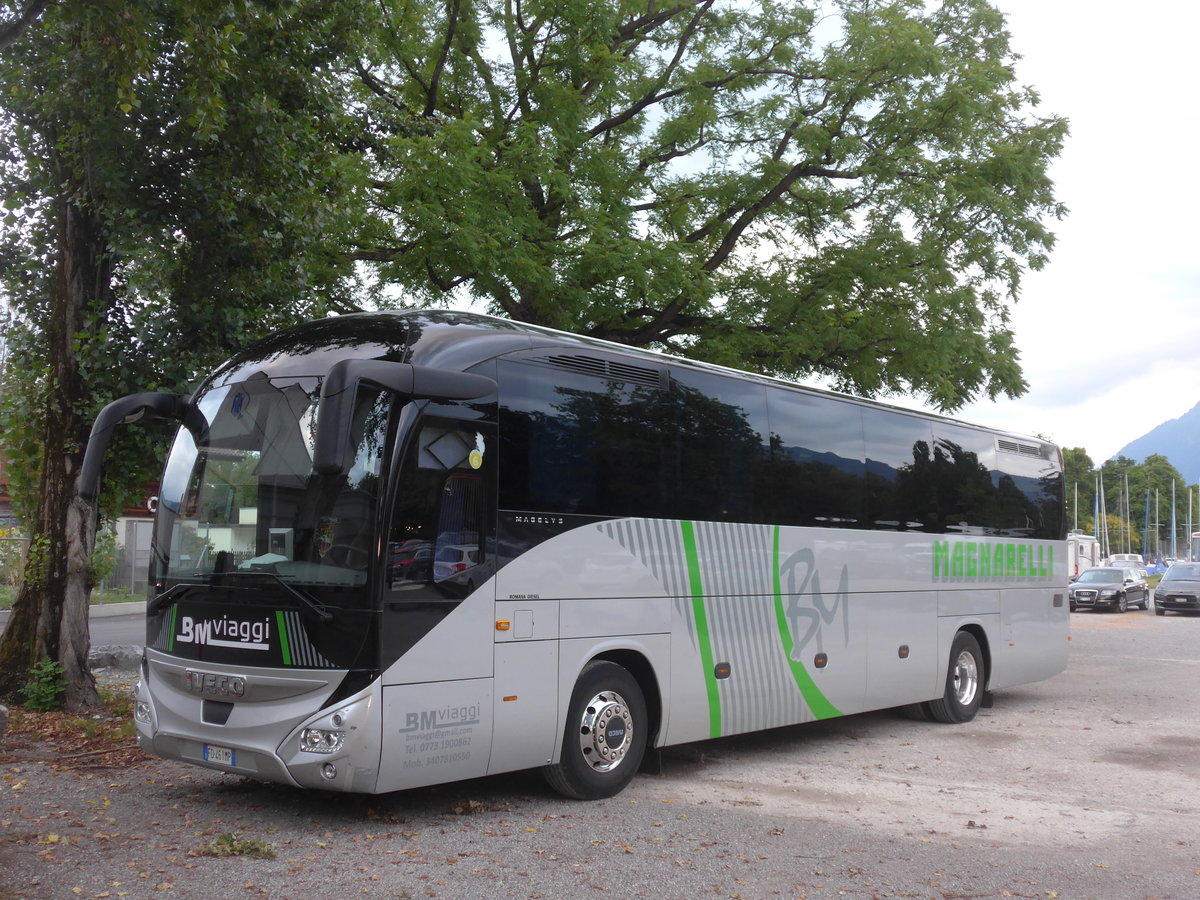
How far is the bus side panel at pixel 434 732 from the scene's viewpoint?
6.98 meters

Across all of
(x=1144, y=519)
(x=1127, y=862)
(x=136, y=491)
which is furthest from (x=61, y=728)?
(x=1144, y=519)

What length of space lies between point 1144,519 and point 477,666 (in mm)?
148884

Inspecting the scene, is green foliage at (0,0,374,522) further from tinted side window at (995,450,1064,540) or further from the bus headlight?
tinted side window at (995,450,1064,540)

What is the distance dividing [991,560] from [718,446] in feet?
18.9

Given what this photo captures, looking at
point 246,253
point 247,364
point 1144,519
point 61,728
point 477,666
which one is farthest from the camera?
point 1144,519

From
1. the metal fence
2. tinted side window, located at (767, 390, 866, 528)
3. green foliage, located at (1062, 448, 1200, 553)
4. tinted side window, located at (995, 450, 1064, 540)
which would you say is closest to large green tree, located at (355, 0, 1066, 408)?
tinted side window, located at (995, 450, 1064, 540)

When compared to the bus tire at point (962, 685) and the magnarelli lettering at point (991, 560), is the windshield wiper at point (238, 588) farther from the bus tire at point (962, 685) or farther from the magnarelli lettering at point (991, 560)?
the bus tire at point (962, 685)

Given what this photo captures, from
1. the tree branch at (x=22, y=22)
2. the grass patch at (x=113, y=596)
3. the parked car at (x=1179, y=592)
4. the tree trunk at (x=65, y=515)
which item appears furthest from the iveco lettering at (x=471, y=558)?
the parked car at (x=1179, y=592)

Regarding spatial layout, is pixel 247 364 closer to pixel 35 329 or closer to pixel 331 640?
pixel 331 640

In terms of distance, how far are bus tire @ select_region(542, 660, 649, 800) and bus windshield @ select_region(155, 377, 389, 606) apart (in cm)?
208

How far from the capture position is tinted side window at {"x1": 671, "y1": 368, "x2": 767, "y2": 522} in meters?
9.38

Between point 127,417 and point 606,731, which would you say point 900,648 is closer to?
point 606,731

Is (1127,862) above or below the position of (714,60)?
below

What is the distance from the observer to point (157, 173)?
10.8 metres
